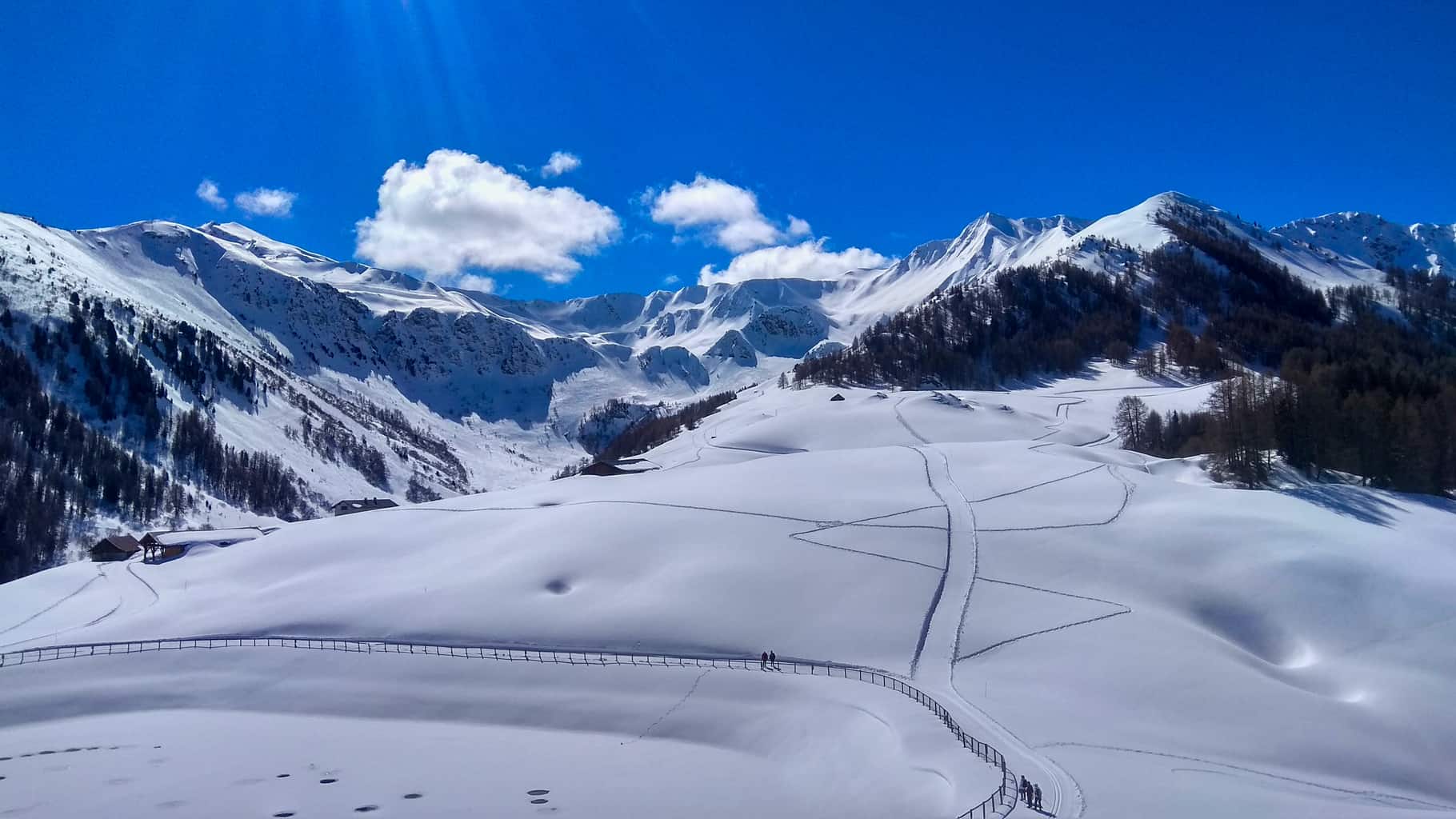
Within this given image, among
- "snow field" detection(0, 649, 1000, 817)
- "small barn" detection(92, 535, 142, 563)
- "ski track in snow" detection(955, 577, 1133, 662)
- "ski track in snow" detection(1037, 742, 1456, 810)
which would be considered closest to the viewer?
"snow field" detection(0, 649, 1000, 817)

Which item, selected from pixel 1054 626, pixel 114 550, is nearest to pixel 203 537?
pixel 114 550

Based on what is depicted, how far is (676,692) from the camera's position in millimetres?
33625

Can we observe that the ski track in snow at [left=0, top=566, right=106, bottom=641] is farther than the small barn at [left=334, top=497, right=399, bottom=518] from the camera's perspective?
No

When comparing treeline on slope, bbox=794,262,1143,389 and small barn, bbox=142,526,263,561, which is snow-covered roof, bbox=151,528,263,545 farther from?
treeline on slope, bbox=794,262,1143,389

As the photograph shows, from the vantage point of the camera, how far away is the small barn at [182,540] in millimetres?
65375

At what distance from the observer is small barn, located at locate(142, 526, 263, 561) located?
214ft

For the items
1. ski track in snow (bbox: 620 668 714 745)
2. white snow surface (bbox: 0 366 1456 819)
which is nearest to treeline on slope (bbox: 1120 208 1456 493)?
white snow surface (bbox: 0 366 1456 819)

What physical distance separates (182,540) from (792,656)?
54.3 metres

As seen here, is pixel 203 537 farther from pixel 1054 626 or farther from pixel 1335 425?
pixel 1335 425

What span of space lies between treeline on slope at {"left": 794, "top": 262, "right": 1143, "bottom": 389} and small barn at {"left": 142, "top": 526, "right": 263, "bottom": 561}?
333 ft

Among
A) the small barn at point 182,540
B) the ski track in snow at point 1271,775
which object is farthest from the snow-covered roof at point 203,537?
the ski track in snow at point 1271,775

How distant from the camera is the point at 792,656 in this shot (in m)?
37.6

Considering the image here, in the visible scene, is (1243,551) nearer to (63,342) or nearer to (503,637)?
(503,637)

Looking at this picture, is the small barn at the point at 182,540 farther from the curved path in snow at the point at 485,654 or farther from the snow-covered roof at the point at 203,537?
the curved path in snow at the point at 485,654
